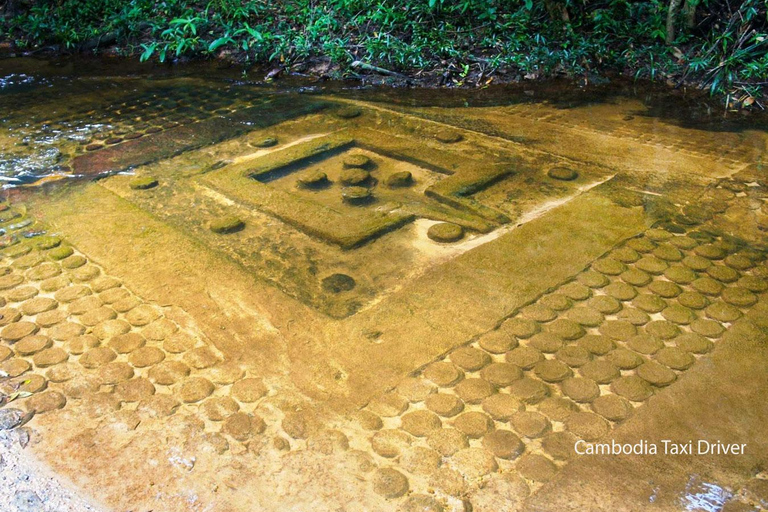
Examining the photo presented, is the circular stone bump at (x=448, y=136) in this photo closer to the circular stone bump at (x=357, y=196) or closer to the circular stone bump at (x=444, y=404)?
the circular stone bump at (x=357, y=196)

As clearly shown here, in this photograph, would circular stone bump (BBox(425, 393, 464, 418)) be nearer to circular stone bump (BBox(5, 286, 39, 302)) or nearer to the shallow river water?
the shallow river water

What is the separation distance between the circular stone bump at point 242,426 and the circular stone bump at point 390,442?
0.35m

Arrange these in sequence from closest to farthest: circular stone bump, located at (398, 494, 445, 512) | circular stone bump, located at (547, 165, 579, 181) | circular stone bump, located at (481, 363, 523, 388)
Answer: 1. circular stone bump, located at (398, 494, 445, 512)
2. circular stone bump, located at (481, 363, 523, 388)
3. circular stone bump, located at (547, 165, 579, 181)

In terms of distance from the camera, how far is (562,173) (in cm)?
369

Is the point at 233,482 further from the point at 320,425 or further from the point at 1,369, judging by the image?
the point at 1,369

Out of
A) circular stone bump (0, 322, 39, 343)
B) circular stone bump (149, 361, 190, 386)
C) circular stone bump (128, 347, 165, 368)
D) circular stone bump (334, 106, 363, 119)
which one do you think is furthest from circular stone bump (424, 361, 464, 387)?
circular stone bump (334, 106, 363, 119)

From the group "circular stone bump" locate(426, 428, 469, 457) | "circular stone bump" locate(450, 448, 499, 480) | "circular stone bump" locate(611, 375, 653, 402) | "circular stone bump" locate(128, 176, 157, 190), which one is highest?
"circular stone bump" locate(611, 375, 653, 402)

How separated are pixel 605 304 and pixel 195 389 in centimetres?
149

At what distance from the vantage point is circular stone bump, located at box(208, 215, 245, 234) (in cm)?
327

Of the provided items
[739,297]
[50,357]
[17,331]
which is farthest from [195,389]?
[739,297]

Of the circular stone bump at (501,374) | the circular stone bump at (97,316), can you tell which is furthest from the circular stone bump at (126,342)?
the circular stone bump at (501,374)

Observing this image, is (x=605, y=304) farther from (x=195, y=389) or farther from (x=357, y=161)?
(x=357, y=161)

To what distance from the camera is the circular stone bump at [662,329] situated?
2477 millimetres

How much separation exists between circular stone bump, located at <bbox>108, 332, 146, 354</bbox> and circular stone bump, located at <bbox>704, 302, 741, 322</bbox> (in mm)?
2046
